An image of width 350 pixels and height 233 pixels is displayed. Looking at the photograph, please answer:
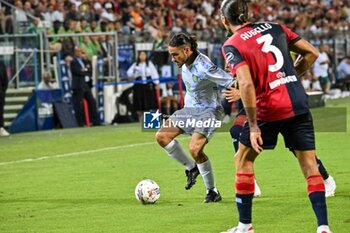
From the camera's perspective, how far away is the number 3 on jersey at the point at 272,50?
8602 mm

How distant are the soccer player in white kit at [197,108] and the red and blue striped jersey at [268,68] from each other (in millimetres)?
2711

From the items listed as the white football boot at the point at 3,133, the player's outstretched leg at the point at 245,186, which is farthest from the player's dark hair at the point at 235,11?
the white football boot at the point at 3,133

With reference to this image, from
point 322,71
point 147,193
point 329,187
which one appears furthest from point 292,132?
point 322,71

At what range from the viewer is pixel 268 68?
338 inches

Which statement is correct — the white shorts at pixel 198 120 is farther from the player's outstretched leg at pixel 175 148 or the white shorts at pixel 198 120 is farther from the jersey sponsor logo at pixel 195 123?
the player's outstretched leg at pixel 175 148

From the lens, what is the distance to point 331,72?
40.2 metres

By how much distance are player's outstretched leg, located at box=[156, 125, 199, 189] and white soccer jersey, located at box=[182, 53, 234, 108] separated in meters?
0.41

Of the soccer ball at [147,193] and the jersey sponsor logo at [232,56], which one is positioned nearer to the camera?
the jersey sponsor logo at [232,56]

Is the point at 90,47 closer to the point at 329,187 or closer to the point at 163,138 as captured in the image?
the point at 163,138

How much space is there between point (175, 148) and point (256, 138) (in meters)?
3.82

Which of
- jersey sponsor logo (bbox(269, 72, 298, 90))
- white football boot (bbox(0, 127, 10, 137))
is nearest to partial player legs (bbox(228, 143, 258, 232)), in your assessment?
jersey sponsor logo (bbox(269, 72, 298, 90))

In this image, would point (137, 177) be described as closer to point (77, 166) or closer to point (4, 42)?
point (77, 166)

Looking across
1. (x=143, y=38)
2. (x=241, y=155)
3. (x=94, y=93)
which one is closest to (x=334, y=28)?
(x=143, y=38)

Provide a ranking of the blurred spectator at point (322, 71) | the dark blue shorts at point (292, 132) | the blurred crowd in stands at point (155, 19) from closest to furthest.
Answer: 1. the dark blue shorts at point (292, 132)
2. the blurred crowd in stands at point (155, 19)
3. the blurred spectator at point (322, 71)
